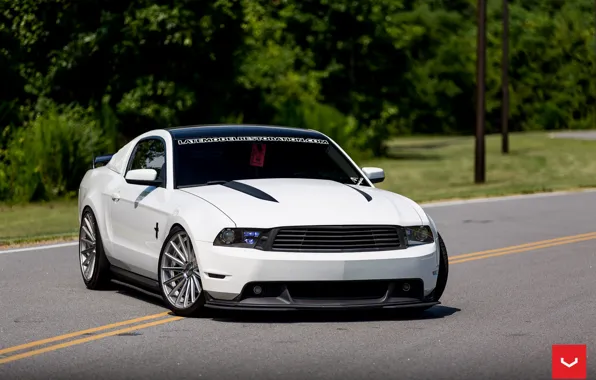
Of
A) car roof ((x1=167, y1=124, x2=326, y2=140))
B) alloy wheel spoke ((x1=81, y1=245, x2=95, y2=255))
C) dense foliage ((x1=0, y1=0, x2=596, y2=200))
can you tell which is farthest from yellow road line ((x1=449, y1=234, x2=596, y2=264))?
dense foliage ((x1=0, y1=0, x2=596, y2=200))

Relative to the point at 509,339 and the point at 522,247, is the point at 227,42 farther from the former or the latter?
the point at 509,339

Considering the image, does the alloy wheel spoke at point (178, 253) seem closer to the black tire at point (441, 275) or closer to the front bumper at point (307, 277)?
the front bumper at point (307, 277)

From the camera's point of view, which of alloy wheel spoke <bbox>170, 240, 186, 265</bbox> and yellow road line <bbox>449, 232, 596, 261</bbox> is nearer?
alloy wheel spoke <bbox>170, 240, 186, 265</bbox>

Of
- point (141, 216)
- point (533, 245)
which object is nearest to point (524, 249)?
point (533, 245)

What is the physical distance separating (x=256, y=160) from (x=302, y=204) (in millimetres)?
1409

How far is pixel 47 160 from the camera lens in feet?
90.3

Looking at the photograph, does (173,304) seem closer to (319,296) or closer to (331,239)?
(319,296)

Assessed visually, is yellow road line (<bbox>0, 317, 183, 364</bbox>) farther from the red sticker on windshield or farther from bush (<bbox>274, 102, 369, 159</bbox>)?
bush (<bbox>274, 102, 369, 159</bbox>)

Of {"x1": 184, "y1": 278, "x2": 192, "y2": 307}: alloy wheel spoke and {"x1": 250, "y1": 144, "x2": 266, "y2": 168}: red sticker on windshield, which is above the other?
{"x1": 250, "y1": 144, "x2": 266, "y2": 168}: red sticker on windshield

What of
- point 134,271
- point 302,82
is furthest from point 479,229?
point 302,82

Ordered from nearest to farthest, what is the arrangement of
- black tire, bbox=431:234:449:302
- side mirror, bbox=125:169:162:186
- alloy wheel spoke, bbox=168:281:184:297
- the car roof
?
1. alloy wheel spoke, bbox=168:281:184:297
2. black tire, bbox=431:234:449:302
3. side mirror, bbox=125:169:162:186
4. the car roof

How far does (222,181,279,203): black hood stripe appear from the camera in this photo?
35.1ft

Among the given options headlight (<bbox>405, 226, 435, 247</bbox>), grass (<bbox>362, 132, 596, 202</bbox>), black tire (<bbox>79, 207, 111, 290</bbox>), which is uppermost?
headlight (<bbox>405, 226, 435, 247</bbox>)

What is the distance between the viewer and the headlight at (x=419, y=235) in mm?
10688
